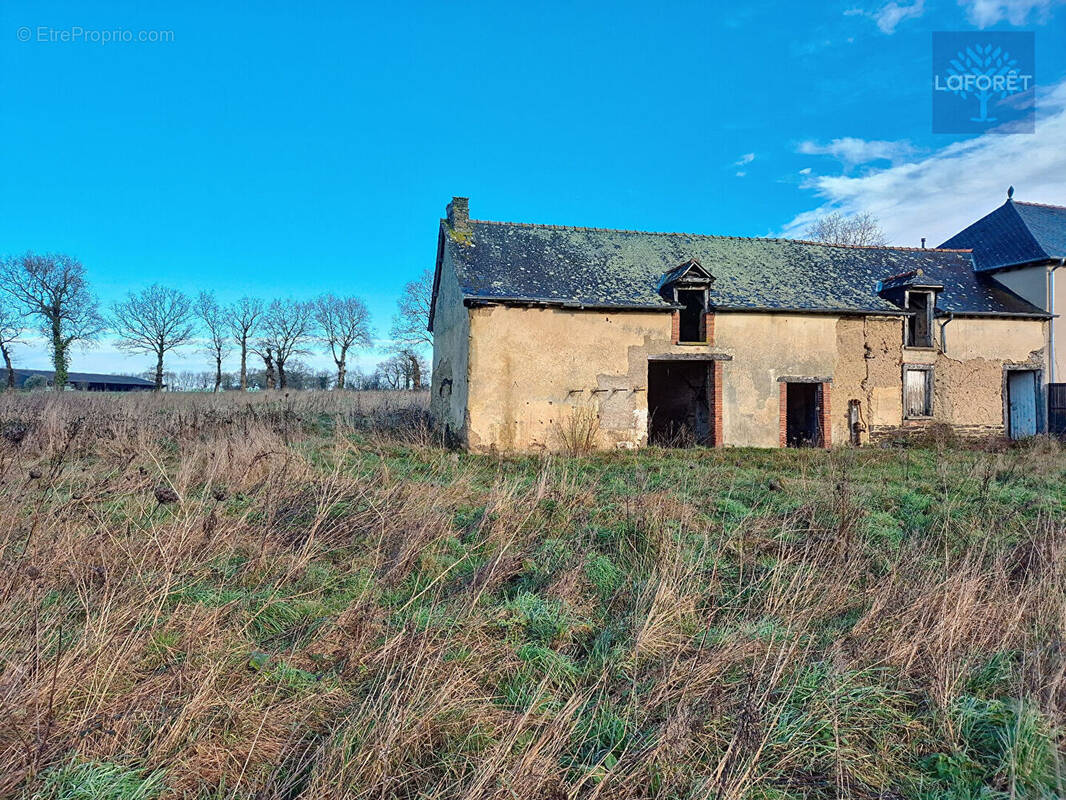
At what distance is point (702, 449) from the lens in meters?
14.0

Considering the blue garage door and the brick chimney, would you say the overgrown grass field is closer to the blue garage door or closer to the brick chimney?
the brick chimney

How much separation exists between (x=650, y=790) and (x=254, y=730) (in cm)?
199

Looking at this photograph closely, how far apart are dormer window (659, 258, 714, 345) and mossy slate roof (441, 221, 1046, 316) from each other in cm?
32

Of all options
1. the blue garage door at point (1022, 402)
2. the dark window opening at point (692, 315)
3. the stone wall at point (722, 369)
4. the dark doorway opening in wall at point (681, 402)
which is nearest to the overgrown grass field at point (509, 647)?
the stone wall at point (722, 369)

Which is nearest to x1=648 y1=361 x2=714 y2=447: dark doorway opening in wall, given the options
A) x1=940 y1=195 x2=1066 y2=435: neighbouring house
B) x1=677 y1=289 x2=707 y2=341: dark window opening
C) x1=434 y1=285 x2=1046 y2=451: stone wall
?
x1=434 y1=285 x2=1046 y2=451: stone wall

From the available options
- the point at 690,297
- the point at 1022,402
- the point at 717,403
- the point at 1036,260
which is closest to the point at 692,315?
the point at 690,297

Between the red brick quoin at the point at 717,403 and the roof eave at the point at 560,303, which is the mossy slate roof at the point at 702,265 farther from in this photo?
the red brick quoin at the point at 717,403

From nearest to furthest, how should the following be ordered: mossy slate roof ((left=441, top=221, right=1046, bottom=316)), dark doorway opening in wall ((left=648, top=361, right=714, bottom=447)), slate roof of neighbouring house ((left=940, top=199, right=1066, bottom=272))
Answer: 1. mossy slate roof ((left=441, top=221, right=1046, bottom=316))
2. dark doorway opening in wall ((left=648, top=361, right=714, bottom=447))
3. slate roof of neighbouring house ((left=940, top=199, right=1066, bottom=272))

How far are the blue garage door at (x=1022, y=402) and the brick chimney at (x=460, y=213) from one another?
17.6m

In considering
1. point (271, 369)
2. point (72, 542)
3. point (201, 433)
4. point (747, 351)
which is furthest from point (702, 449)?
point (271, 369)

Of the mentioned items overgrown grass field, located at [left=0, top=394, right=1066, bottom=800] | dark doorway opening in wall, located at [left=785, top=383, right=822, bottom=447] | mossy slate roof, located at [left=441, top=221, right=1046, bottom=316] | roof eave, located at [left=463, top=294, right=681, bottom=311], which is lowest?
overgrown grass field, located at [left=0, top=394, right=1066, bottom=800]

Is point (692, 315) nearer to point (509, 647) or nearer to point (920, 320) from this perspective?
point (920, 320)

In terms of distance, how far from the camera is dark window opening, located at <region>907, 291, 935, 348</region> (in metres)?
16.8

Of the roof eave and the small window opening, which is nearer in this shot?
the roof eave
